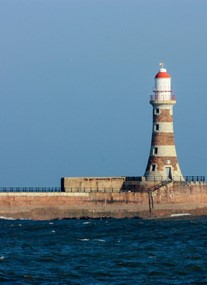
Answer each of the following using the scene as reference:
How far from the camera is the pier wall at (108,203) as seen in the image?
78625 mm

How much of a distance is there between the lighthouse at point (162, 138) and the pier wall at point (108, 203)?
157 centimetres

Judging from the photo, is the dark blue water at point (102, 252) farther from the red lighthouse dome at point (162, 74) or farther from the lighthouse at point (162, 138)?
the red lighthouse dome at point (162, 74)

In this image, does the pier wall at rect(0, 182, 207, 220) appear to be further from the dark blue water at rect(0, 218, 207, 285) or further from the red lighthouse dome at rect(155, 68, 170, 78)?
the red lighthouse dome at rect(155, 68, 170, 78)

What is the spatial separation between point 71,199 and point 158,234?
14747 mm

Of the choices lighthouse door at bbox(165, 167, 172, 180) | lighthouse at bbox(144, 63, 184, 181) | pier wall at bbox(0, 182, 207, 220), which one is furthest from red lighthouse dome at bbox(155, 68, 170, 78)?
pier wall at bbox(0, 182, 207, 220)

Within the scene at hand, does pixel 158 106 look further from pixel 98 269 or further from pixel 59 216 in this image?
pixel 98 269

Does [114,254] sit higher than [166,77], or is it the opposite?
[166,77]

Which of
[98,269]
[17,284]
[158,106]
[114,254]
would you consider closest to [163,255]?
[114,254]

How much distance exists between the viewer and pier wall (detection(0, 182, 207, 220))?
3095 inches

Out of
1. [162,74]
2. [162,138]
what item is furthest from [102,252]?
[162,74]

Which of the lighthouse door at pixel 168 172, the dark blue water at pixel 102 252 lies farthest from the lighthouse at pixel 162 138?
the dark blue water at pixel 102 252

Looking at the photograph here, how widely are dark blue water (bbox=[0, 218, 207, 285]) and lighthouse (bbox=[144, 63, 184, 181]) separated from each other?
326 inches

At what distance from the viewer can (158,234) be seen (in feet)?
219

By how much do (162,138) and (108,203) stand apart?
20.6ft
